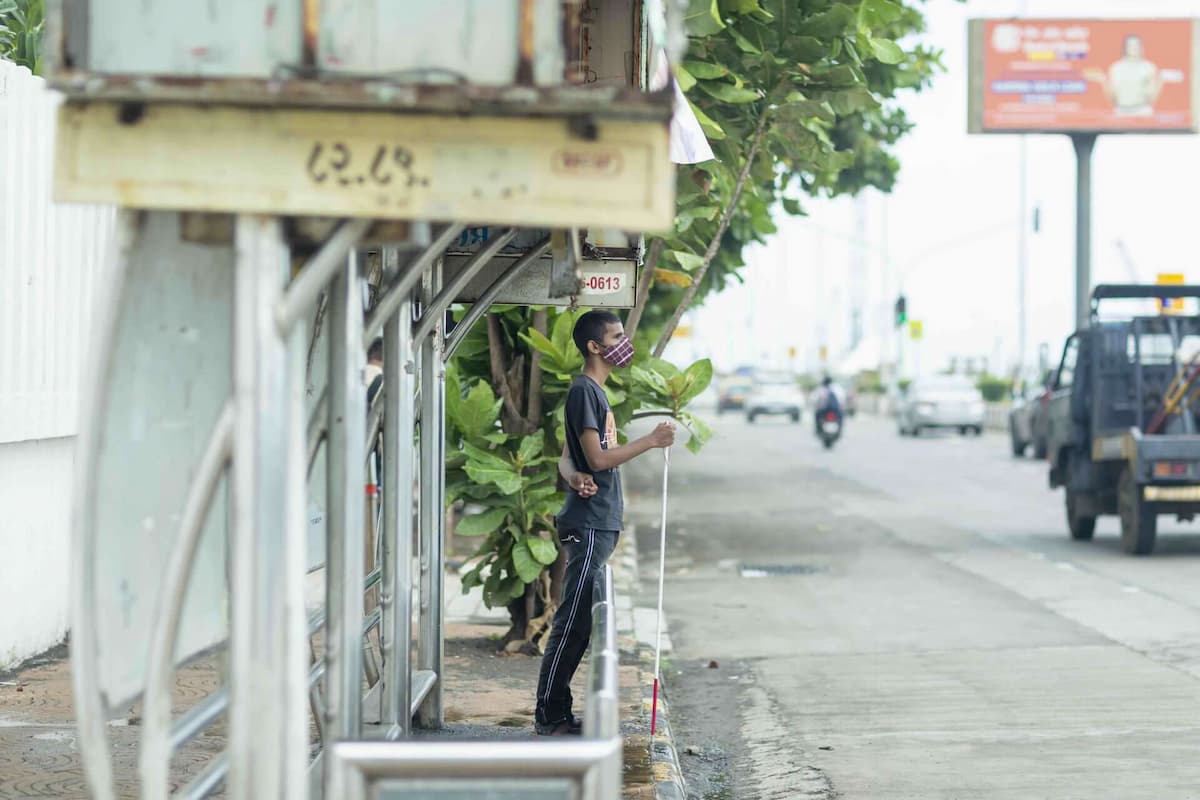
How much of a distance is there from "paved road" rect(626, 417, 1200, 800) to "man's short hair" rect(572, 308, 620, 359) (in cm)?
208

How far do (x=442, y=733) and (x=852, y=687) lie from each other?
327 cm

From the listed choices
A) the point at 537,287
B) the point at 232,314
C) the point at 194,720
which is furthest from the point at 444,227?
the point at 537,287

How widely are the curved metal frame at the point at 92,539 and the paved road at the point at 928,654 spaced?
13.2ft

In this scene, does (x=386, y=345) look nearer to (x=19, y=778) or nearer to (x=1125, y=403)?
(x=19, y=778)

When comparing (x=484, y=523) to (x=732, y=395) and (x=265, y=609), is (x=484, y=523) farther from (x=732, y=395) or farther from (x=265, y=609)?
(x=732, y=395)

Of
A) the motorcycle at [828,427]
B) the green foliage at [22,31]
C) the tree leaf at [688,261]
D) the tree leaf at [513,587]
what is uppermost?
the green foliage at [22,31]

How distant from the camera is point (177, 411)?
4285mm

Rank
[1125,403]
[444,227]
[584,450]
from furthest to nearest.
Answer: [1125,403] < [584,450] < [444,227]

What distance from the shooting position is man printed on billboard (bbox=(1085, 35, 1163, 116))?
3972 cm

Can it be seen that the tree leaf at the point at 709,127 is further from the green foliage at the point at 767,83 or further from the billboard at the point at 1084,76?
the billboard at the point at 1084,76

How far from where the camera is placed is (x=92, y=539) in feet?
13.2

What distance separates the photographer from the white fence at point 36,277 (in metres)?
8.96

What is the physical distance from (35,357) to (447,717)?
3166 mm

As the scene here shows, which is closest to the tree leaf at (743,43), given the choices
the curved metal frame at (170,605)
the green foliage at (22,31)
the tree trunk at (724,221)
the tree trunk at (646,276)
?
the tree trunk at (724,221)
